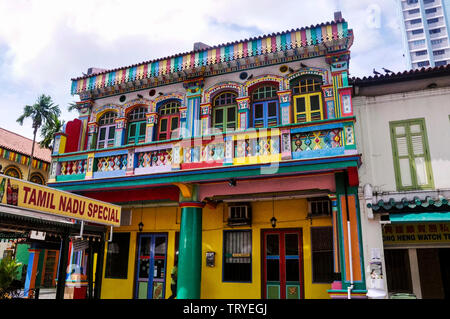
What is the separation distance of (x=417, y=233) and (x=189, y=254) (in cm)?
682

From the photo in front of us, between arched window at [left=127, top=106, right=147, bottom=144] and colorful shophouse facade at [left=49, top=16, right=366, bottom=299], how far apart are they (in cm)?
4

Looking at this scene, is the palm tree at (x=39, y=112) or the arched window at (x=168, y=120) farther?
the palm tree at (x=39, y=112)

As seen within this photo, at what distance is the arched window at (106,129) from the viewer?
13711 millimetres

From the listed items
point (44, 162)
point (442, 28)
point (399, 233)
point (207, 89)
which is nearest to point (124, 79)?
point (207, 89)

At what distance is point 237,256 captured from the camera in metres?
12.5

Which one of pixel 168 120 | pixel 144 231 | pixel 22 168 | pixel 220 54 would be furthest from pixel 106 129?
pixel 22 168

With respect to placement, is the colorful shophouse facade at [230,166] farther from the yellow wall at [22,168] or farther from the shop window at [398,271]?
the yellow wall at [22,168]

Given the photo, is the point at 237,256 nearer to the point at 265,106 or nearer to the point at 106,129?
the point at 265,106

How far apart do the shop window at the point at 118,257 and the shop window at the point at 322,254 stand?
7008 millimetres

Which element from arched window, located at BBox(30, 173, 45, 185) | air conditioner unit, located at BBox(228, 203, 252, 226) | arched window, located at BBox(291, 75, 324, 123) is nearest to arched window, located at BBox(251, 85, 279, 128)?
arched window, located at BBox(291, 75, 324, 123)

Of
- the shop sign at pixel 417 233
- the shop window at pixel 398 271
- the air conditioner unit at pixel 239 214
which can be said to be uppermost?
the air conditioner unit at pixel 239 214

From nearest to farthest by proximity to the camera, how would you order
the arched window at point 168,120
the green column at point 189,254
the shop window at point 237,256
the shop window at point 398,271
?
the green column at point 189,254 < the shop window at point 398,271 < the shop window at point 237,256 < the arched window at point 168,120

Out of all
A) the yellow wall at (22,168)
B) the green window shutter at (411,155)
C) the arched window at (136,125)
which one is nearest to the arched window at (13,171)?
the yellow wall at (22,168)

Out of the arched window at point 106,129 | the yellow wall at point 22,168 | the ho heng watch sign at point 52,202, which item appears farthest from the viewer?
A: the yellow wall at point 22,168
